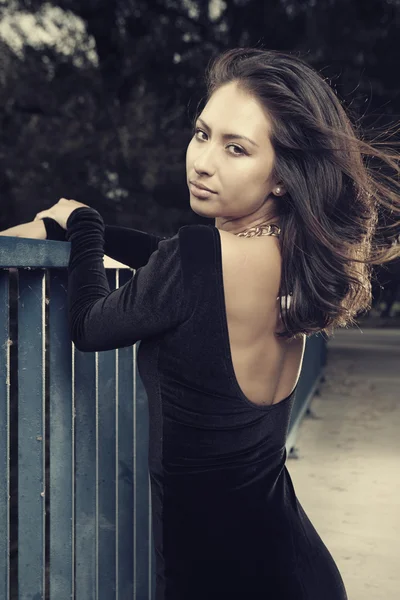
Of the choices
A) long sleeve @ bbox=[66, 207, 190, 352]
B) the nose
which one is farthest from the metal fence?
the nose

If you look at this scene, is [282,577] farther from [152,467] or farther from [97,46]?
[97,46]

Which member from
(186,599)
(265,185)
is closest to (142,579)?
(186,599)

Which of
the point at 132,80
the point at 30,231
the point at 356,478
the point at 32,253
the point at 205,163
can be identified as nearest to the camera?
the point at 205,163

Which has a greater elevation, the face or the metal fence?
the face

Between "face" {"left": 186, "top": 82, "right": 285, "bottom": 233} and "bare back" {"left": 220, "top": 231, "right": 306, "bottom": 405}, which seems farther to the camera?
"face" {"left": 186, "top": 82, "right": 285, "bottom": 233}

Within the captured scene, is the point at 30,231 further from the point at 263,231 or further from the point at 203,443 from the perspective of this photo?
the point at 203,443

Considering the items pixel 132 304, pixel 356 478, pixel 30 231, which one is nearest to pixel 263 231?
pixel 132 304

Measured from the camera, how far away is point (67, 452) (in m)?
2.44

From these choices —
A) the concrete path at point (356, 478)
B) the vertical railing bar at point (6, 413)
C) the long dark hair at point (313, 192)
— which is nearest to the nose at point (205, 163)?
the long dark hair at point (313, 192)

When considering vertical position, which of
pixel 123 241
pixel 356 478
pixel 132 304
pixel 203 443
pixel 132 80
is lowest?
pixel 203 443

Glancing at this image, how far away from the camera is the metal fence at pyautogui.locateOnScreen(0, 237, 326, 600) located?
7.23 ft

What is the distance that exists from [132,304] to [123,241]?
53 cm

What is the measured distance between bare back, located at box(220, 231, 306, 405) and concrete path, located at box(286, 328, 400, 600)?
98.8 inches

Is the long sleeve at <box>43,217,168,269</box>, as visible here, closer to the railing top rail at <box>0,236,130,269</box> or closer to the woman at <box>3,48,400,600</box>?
the railing top rail at <box>0,236,130,269</box>
